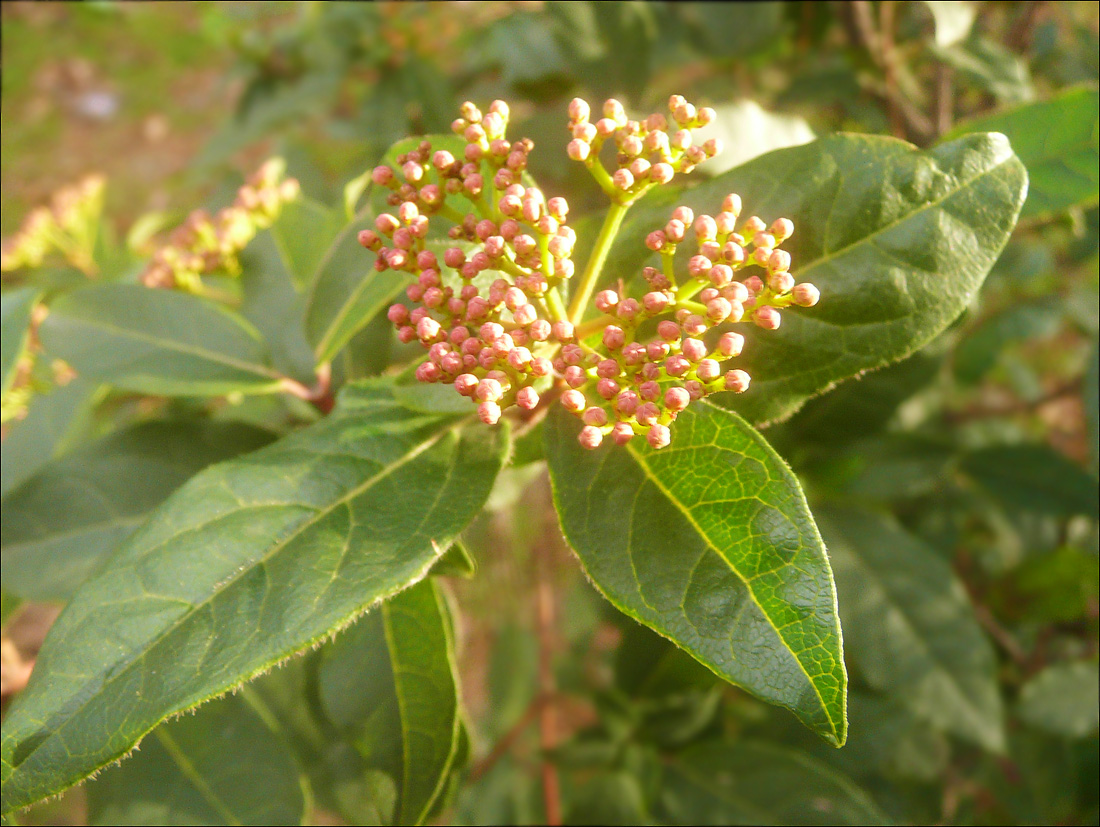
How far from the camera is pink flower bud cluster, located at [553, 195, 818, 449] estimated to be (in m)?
0.95

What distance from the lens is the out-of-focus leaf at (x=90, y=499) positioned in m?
1.44

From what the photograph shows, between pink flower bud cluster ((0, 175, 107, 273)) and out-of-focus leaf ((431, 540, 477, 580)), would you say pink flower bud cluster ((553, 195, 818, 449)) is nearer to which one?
out-of-focus leaf ((431, 540, 477, 580))

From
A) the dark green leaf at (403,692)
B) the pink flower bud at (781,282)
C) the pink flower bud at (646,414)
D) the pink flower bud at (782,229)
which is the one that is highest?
the pink flower bud at (782,229)

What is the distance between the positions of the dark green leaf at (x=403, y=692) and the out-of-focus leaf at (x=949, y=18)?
1549mm

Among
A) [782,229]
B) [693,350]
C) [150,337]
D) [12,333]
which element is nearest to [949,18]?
[782,229]

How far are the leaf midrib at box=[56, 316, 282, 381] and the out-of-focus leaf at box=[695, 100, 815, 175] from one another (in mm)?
981

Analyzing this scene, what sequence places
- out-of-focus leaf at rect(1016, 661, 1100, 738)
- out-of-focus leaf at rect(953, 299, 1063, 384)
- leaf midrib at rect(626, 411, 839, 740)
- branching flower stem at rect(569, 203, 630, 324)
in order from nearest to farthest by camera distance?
leaf midrib at rect(626, 411, 839, 740), branching flower stem at rect(569, 203, 630, 324), out-of-focus leaf at rect(1016, 661, 1100, 738), out-of-focus leaf at rect(953, 299, 1063, 384)

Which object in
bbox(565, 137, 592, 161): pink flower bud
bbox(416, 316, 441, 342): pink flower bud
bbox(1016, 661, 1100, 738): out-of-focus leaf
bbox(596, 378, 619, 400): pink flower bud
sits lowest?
bbox(1016, 661, 1100, 738): out-of-focus leaf

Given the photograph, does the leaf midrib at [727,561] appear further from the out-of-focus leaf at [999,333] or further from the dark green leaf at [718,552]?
the out-of-focus leaf at [999,333]

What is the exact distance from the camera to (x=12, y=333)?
1.48 m

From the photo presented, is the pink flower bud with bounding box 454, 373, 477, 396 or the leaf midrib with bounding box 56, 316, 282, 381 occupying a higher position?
the pink flower bud with bounding box 454, 373, 477, 396

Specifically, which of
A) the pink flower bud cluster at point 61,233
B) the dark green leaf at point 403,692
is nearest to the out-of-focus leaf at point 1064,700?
the dark green leaf at point 403,692

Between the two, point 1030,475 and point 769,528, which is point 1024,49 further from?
point 769,528

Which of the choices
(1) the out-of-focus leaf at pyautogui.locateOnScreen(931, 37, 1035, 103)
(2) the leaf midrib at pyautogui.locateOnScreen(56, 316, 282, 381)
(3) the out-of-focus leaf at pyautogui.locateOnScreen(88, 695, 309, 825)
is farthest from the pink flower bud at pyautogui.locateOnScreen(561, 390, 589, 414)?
(1) the out-of-focus leaf at pyautogui.locateOnScreen(931, 37, 1035, 103)
